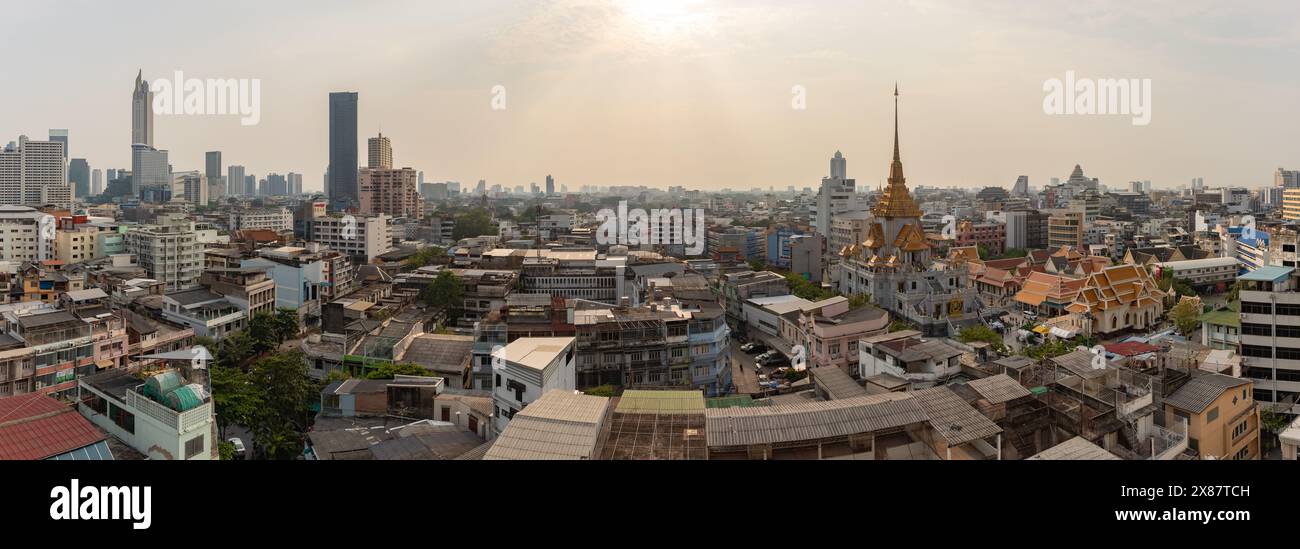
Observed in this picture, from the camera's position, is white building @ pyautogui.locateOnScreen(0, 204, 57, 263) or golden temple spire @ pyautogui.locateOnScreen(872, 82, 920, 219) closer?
golden temple spire @ pyautogui.locateOnScreen(872, 82, 920, 219)

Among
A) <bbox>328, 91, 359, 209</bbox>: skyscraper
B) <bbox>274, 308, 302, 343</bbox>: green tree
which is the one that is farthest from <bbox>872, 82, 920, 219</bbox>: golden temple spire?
<bbox>328, 91, 359, 209</bbox>: skyscraper

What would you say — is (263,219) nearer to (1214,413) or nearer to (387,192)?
(387,192)

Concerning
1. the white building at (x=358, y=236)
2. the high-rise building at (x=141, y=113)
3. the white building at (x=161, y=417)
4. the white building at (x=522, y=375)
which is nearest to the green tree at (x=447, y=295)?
the high-rise building at (x=141, y=113)

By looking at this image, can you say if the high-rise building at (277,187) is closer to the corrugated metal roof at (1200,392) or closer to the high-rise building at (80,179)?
the high-rise building at (80,179)

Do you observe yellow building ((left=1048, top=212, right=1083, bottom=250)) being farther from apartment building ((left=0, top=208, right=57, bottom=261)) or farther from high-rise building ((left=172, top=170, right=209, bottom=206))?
high-rise building ((left=172, top=170, right=209, bottom=206))

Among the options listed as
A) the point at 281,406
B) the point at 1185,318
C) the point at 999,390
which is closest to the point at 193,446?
the point at 281,406
